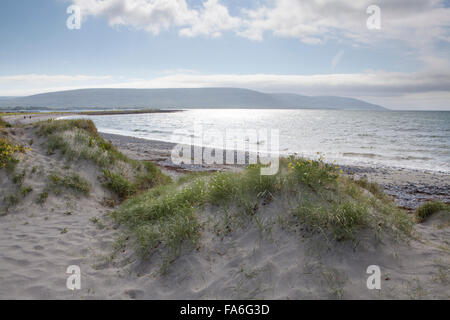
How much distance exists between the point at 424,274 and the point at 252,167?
364 centimetres

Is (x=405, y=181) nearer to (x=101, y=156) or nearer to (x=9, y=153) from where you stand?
(x=101, y=156)

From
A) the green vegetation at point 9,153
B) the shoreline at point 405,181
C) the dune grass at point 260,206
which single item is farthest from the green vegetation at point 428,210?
the green vegetation at point 9,153

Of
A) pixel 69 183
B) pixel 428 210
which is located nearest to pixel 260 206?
pixel 428 210

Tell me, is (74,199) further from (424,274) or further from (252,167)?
(424,274)

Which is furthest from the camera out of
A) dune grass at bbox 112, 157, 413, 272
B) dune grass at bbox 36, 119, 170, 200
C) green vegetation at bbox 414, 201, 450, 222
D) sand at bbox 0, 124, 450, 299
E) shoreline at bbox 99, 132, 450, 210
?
shoreline at bbox 99, 132, 450, 210

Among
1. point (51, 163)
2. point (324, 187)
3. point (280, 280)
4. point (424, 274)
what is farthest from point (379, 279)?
point (51, 163)

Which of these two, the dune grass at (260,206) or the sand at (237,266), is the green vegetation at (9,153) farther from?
the dune grass at (260,206)

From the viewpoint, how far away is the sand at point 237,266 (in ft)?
11.4

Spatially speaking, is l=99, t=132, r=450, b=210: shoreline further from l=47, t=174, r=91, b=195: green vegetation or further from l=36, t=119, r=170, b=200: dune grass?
l=47, t=174, r=91, b=195: green vegetation

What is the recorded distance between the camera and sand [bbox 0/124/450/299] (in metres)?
3.48

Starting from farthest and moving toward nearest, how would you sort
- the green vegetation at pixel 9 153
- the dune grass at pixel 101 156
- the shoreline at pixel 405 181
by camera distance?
the shoreline at pixel 405 181, the dune grass at pixel 101 156, the green vegetation at pixel 9 153

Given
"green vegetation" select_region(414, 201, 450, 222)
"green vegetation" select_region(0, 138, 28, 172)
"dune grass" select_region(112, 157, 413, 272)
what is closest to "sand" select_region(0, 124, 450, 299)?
"dune grass" select_region(112, 157, 413, 272)
